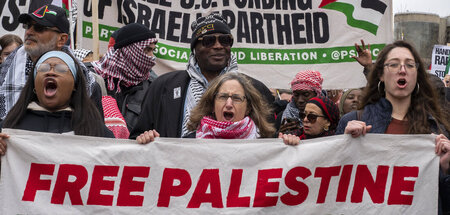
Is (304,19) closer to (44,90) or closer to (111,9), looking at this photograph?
(111,9)

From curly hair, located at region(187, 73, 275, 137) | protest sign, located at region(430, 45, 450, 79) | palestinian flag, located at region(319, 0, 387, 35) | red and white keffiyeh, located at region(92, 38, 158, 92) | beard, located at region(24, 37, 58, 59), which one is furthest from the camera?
protest sign, located at region(430, 45, 450, 79)

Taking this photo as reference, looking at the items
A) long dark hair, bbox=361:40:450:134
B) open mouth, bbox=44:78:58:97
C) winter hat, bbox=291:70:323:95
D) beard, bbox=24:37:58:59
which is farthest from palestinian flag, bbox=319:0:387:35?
open mouth, bbox=44:78:58:97

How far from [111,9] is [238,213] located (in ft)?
11.6

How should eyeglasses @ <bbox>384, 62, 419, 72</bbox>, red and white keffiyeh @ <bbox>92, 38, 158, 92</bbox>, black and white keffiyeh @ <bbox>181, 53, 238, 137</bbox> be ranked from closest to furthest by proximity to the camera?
eyeglasses @ <bbox>384, 62, 419, 72</bbox> → black and white keffiyeh @ <bbox>181, 53, 238, 137</bbox> → red and white keffiyeh @ <bbox>92, 38, 158, 92</bbox>

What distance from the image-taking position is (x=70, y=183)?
408 centimetres

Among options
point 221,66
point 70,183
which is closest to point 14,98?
point 70,183

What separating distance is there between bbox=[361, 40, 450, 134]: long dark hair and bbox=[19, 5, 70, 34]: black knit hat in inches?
90.3

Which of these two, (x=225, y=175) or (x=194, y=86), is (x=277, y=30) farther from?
(x=225, y=175)

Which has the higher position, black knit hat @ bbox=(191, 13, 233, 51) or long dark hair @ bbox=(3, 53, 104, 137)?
black knit hat @ bbox=(191, 13, 233, 51)

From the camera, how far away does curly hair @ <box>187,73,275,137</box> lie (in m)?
4.47

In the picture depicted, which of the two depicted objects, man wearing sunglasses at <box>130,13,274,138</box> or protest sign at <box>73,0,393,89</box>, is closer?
man wearing sunglasses at <box>130,13,274,138</box>

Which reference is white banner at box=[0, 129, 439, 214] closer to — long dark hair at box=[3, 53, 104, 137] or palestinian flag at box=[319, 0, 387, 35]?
long dark hair at box=[3, 53, 104, 137]

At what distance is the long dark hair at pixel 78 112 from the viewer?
4203mm

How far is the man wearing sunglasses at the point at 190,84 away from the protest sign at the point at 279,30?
180 cm
